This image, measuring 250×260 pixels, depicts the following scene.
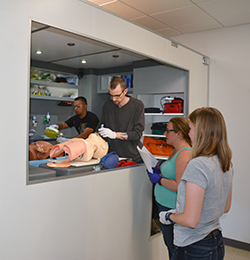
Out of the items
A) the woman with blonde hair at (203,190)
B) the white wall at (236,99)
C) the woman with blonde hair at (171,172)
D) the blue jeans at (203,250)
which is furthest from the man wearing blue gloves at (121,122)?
the white wall at (236,99)

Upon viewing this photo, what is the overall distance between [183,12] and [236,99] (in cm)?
130

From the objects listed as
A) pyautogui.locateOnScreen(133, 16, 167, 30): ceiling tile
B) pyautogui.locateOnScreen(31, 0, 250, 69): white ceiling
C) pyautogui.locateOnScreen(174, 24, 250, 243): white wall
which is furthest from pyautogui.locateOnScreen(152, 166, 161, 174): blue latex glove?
pyautogui.locateOnScreen(133, 16, 167, 30): ceiling tile

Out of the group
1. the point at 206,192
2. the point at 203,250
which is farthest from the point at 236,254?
the point at 206,192

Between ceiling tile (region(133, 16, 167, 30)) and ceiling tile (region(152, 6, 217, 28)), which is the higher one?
ceiling tile (region(133, 16, 167, 30))

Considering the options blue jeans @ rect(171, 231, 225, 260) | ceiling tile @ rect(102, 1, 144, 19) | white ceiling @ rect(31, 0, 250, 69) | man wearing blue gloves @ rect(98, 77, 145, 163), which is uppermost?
ceiling tile @ rect(102, 1, 144, 19)

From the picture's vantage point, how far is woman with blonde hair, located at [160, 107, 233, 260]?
136 cm

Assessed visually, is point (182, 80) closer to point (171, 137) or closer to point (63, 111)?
point (171, 137)

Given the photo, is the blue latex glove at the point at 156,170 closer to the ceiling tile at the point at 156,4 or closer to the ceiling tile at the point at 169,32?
the ceiling tile at the point at 156,4

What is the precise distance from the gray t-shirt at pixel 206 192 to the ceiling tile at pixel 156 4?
2.06 meters

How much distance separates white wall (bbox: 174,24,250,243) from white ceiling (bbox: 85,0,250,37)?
0.72 feet

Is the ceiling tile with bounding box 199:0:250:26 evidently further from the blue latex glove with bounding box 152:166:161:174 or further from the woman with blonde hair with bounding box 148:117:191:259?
the blue latex glove with bounding box 152:166:161:174

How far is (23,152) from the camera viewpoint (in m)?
1.58

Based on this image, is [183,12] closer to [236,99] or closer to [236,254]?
[236,99]

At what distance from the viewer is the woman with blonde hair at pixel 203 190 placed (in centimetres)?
136
